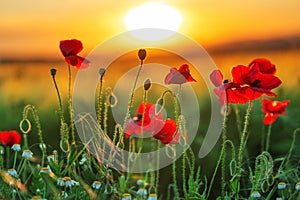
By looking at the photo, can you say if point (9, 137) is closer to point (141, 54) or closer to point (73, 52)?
point (73, 52)

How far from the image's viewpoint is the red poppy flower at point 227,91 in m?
1.76

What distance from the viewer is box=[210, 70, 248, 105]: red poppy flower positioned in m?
1.76

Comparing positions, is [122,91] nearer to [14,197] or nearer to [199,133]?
[199,133]

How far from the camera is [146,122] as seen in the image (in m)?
1.87

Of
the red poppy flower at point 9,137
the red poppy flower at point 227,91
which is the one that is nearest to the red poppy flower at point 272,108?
the red poppy flower at point 227,91

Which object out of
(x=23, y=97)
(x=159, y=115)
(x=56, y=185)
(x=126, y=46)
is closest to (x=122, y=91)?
(x=126, y=46)

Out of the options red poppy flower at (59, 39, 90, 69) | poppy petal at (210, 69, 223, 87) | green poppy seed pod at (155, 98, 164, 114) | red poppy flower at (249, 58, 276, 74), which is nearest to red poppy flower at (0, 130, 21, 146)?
red poppy flower at (59, 39, 90, 69)

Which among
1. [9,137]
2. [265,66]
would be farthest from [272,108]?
[9,137]

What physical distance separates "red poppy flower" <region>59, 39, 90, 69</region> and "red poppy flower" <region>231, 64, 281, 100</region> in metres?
A: 0.40

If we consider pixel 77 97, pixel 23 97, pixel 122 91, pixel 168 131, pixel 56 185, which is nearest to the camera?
pixel 56 185

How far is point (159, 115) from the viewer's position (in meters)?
1.87

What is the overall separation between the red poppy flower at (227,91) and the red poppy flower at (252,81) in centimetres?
1

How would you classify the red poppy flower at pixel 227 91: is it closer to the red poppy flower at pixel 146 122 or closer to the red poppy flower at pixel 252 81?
the red poppy flower at pixel 252 81

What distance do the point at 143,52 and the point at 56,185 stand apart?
0.39 meters
